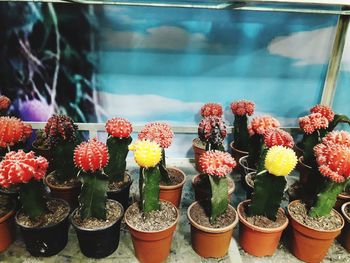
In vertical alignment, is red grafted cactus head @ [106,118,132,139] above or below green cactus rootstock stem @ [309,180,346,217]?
above

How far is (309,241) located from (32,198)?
4.03 feet

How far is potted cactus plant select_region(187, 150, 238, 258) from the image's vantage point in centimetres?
134

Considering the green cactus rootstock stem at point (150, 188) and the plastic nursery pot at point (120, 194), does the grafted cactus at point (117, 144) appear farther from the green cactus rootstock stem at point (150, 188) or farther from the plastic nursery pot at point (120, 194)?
the green cactus rootstock stem at point (150, 188)

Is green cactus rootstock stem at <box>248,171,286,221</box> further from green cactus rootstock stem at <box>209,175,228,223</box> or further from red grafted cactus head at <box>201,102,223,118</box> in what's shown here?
red grafted cactus head at <box>201,102,223,118</box>

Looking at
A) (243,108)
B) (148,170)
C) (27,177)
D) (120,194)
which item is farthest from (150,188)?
(243,108)

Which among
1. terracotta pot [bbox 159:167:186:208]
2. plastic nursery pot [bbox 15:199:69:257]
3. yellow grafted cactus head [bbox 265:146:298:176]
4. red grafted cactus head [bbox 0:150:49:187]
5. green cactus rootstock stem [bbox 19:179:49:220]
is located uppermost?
yellow grafted cactus head [bbox 265:146:298:176]

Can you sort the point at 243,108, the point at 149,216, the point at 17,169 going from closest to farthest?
the point at 17,169, the point at 149,216, the point at 243,108

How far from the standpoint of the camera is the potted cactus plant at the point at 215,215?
1341 millimetres

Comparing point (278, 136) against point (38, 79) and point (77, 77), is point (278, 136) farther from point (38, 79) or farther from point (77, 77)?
point (38, 79)

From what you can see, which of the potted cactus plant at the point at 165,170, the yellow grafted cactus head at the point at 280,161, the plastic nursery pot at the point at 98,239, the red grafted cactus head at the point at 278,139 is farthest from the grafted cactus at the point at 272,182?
the plastic nursery pot at the point at 98,239

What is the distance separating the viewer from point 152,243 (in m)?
1.39

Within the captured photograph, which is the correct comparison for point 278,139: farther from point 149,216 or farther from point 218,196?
point 149,216

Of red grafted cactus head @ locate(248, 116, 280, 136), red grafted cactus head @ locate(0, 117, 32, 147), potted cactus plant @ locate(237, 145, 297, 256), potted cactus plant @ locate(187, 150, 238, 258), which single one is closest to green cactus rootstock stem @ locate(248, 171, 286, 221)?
potted cactus plant @ locate(237, 145, 297, 256)

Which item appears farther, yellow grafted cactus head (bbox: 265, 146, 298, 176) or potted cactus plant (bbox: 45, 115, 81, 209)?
potted cactus plant (bbox: 45, 115, 81, 209)
